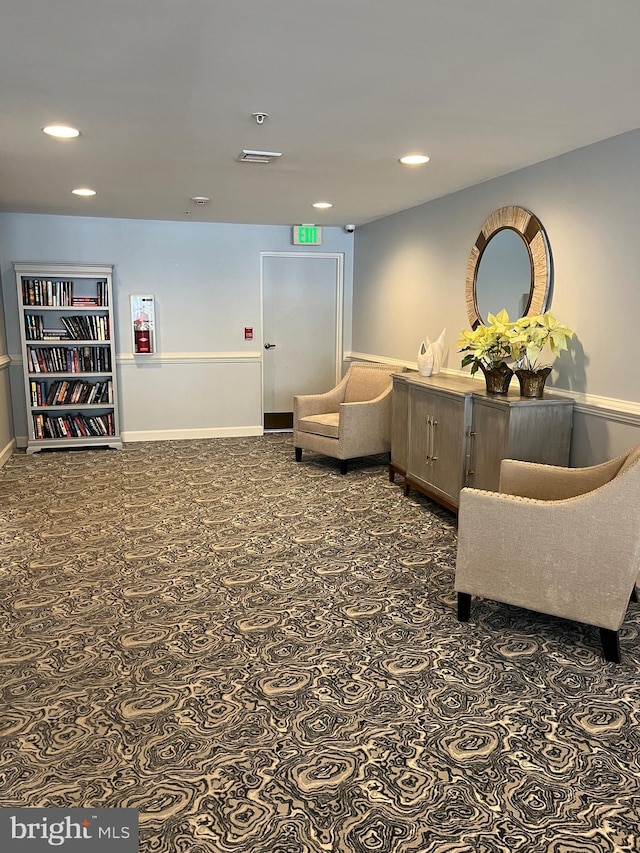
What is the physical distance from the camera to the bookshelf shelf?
21.2 feet

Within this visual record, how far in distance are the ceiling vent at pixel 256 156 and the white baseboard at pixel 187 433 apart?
12.6ft

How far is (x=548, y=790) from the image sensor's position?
200 cm

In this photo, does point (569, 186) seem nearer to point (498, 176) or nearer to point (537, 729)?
point (498, 176)

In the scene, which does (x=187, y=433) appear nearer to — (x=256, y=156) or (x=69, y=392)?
(x=69, y=392)

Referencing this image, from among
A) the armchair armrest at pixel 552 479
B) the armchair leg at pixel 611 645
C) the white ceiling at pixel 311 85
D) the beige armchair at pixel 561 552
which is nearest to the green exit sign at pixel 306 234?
the white ceiling at pixel 311 85

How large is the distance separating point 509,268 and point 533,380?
1.04 m

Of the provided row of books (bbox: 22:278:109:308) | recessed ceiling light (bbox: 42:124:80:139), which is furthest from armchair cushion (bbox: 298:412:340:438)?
recessed ceiling light (bbox: 42:124:80:139)

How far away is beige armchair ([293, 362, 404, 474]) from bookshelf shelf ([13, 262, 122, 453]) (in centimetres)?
216

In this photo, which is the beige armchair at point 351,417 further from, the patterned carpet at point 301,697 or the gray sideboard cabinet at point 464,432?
the patterned carpet at point 301,697

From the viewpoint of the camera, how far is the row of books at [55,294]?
6.41 m

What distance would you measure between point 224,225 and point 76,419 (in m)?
2.66

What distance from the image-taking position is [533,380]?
12.7 ft

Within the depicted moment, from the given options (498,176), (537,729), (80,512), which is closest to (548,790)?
(537,729)

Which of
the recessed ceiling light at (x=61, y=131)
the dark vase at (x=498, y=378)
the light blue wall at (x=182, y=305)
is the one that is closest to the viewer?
the recessed ceiling light at (x=61, y=131)
